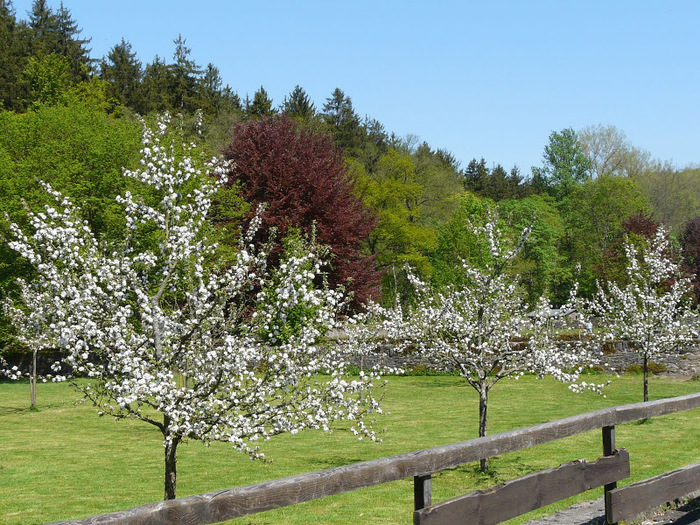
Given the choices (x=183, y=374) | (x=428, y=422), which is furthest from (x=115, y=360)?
(x=428, y=422)

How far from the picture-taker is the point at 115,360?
8.62 meters

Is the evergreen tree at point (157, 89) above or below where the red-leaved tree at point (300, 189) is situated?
above

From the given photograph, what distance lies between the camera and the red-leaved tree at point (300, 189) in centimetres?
3922

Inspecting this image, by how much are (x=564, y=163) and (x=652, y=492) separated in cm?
8313

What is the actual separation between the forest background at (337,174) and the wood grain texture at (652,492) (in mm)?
13443

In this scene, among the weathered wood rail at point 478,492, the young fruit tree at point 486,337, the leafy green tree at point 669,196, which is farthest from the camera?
the leafy green tree at point 669,196

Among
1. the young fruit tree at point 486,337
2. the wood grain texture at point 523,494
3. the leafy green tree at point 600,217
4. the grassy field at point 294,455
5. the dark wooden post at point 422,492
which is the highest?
the leafy green tree at point 600,217

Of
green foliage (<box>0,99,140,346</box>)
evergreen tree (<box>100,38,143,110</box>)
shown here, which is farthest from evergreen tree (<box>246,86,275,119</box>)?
green foliage (<box>0,99,140,346</box>)

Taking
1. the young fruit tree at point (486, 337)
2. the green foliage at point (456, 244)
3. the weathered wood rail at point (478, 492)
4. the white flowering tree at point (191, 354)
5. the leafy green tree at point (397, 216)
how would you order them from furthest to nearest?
the leafy green tree at point (397, 216)
the green foliage at point (456, 244)
the young fruit tree at point (486, 337)
the white flowering tree at point (191, 354)
the weathered wood rail at point (478, 492)

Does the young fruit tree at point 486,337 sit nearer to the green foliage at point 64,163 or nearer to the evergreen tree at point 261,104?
the green foliage at point 64,163

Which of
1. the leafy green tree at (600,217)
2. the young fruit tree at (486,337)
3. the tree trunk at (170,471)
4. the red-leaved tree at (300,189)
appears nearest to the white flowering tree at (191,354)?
Result: the tree trunk at (170,471)

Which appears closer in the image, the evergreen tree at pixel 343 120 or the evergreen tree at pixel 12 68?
the evergreen tree at pixel 12 68

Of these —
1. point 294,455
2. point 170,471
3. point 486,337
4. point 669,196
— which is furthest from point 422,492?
point 669,196

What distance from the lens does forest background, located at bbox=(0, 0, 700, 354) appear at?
115ft
